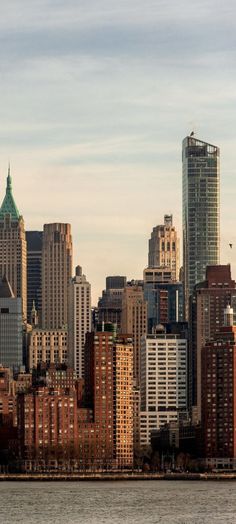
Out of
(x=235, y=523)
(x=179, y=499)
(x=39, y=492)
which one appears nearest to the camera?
(x=235, y=523)

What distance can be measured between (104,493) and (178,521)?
120 ft

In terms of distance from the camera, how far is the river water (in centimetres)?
16438

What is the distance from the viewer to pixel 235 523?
160 metres

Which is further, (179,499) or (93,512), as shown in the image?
(179,499)

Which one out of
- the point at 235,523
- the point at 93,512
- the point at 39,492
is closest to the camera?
the point at 235,523

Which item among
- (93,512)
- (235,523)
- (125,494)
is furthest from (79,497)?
(235,523)

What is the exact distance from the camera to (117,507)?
177m

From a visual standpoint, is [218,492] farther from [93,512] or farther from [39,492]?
[93,512]

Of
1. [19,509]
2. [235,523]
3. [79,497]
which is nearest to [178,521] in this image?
[235,523]

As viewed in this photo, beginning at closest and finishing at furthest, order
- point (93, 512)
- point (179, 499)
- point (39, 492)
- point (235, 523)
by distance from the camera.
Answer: point (235, 523), point (93, 512), point (179, 499), point (39, 492)

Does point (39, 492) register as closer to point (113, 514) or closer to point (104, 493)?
point (104, 493)

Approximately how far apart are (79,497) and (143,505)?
1249cm

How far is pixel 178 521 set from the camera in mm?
162000

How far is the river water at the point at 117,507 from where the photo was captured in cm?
16438
